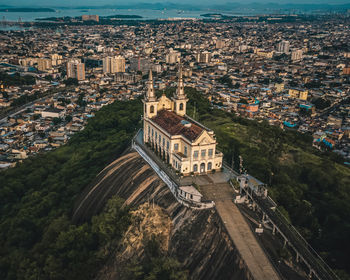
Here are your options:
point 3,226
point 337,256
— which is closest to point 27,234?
point 3,226

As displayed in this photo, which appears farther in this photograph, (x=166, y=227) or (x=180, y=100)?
(x=180, y=100)

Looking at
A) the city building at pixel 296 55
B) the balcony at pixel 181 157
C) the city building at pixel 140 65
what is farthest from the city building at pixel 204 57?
the balcony at pixel 181 157

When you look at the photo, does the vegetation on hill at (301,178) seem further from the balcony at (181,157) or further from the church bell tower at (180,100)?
the balcony at (181,157)

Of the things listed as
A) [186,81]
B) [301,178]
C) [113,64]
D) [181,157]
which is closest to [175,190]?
[181,157]

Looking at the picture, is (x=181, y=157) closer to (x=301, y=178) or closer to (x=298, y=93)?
(x=301, y=178)

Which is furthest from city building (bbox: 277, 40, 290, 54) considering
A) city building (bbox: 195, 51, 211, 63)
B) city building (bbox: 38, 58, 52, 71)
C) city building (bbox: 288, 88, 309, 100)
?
city building (bbox: 38, 58, 52, 71)

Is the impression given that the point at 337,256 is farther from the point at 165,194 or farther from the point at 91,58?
the point at 91,58
